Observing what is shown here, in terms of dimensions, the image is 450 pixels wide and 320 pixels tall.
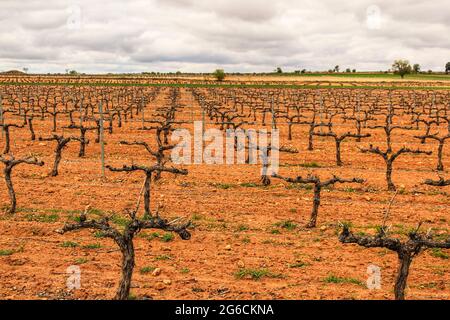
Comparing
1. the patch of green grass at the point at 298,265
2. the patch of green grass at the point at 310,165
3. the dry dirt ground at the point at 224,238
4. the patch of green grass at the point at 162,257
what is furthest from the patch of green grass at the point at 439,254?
the patch of green grass at the point at 310,165

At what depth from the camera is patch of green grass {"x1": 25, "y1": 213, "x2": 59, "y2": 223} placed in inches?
473

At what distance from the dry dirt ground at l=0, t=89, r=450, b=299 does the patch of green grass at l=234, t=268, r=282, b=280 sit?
4 centimetres

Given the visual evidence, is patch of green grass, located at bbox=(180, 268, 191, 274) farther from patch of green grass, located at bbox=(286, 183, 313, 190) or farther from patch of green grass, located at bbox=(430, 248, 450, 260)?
patch of green grass, located at bbox=(286, 183, 313, 190)

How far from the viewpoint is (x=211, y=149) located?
22.8 m

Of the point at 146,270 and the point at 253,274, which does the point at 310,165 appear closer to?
the point at 253,274

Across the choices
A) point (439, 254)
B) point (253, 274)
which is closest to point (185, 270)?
point (253, 274)

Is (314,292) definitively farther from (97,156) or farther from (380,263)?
(97,156)

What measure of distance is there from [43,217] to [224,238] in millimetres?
5186

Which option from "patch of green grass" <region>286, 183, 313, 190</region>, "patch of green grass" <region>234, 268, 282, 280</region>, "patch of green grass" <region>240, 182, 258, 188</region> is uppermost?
"patch of green grass" <region>240, 182, 258, 188</region>

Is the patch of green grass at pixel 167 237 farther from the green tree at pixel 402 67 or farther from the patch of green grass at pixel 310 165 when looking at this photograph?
the green tree at pixel 402 67

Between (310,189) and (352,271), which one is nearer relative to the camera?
(352,271)

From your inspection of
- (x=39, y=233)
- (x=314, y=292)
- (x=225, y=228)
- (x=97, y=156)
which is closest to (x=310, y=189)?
(x=225, y=228)

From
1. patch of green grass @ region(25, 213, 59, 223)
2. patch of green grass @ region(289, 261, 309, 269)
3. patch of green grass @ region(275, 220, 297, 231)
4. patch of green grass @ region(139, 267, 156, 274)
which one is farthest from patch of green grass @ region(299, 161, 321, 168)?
patch of green grass @ region(139, 267, 156, 274)

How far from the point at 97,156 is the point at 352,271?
14579 millimetres
